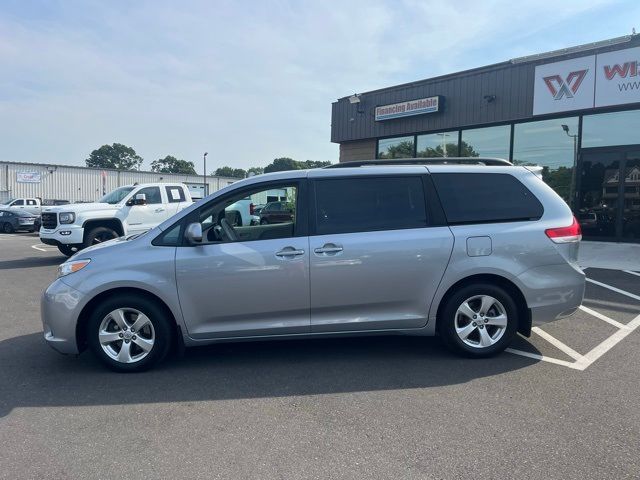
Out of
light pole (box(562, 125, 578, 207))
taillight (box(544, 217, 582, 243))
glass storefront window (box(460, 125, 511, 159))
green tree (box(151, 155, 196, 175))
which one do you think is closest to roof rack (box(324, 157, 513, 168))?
taillight (box(544, 217, 582, 243))

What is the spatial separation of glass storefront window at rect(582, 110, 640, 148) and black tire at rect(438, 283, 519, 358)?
32.2 ft

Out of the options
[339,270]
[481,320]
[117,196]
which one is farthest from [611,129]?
[117,196]

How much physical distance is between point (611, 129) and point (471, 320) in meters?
10.2

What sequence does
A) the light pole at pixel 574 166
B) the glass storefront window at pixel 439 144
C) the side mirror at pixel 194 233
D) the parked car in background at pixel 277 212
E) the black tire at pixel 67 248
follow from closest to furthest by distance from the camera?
the side mirror at pixel 194 233, the parked car in background at pixel 277 212, the black tire at pixel 67 248, the light pole at pixel 574 166, the glass storefront window at pixel 439 144

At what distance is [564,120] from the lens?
12938 millimetres

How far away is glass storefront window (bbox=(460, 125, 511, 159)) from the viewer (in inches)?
559

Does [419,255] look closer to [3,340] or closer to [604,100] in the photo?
[3,340]

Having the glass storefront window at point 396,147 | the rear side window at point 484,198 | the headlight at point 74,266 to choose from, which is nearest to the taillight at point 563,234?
the rear side window at point 484,198

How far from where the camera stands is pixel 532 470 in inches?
111

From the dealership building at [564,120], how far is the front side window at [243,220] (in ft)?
35.0

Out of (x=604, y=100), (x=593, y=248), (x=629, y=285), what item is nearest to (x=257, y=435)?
(x=629, y=285)

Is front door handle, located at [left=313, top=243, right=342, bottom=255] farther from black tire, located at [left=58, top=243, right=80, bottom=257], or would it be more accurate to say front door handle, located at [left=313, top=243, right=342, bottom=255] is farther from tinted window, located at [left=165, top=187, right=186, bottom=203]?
black tire, located at [left=58, top=243, right=80, bottom=257]

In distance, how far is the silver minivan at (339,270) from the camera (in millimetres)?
4383

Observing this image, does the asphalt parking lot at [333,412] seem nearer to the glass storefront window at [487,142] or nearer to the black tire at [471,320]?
the black tire at [471,320]
